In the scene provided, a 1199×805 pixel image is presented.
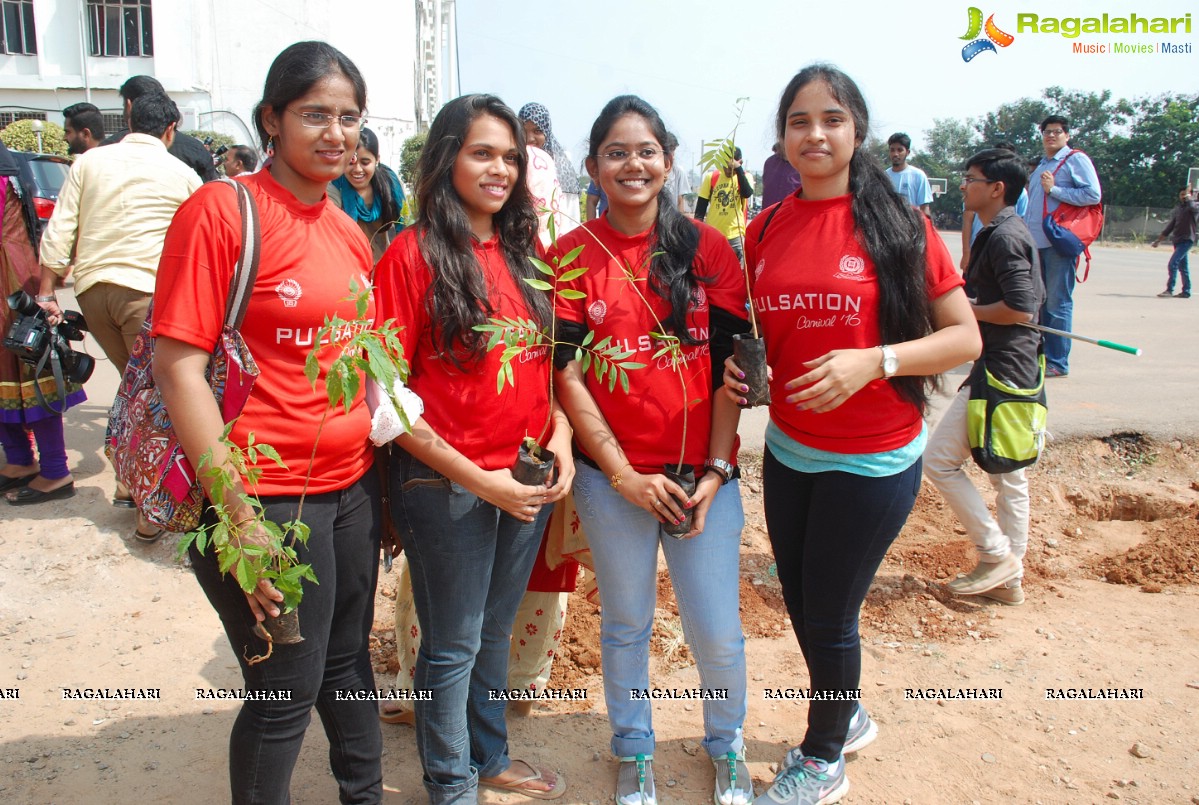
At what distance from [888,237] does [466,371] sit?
45.3 inches

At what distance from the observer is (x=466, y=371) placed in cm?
215

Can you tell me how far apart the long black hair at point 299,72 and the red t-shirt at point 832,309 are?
3.90ft

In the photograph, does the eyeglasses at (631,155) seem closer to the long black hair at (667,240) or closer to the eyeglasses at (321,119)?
the long black hair at (667,240)

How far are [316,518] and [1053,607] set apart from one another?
3393mm

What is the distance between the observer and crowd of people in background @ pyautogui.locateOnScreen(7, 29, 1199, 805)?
6.16 ft

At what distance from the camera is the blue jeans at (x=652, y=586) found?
7.82 feet

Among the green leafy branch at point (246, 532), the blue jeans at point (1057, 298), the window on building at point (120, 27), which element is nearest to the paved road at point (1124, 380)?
the blue jeans at point (1057, 298)

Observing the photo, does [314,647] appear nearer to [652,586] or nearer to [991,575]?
[652,586]

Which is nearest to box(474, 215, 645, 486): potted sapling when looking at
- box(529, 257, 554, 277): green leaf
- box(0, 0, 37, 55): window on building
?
box(529, 257, 554, 277): green leaf

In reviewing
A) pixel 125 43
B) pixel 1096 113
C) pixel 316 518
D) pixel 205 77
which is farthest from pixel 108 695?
pixel 1096 113

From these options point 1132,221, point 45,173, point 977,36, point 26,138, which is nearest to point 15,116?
point 26,138

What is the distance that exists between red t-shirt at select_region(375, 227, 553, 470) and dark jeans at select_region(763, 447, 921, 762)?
798 mm

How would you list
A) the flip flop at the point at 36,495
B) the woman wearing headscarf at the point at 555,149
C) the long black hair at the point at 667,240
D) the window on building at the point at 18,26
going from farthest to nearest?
the window on building at the point at 18,26, the woman wearing headscarf at the point at 555,149, the flip flop at the point at 36,495, the long black hair at the point at 667,240

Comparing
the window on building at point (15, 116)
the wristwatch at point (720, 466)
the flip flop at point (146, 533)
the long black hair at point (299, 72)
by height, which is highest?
the window on building at point (15, 116)
